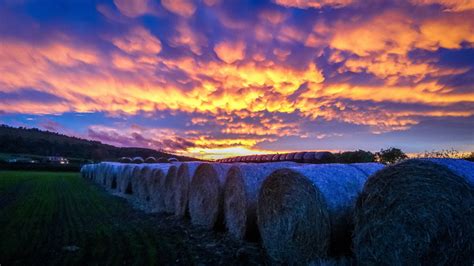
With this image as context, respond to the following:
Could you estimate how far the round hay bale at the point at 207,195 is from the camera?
947 centimetres

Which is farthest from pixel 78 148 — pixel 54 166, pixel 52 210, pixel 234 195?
pixel 234 195

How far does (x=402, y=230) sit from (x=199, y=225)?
21.7 feet

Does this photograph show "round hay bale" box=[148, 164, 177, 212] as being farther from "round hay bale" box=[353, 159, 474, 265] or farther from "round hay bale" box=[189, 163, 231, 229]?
"round hay bale" box=[353, 159, 474, 265]

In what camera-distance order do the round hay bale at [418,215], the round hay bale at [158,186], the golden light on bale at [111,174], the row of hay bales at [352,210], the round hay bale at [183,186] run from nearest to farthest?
the round hay bale at [418,215] → the row of hay bales at [352,210] → the round hay bale at [183,186] → the round hay bale at [158,186] → the golden light on bale at [111,174]

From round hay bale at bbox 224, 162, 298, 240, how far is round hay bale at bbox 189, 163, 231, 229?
1.35 feet

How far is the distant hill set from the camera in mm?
93125

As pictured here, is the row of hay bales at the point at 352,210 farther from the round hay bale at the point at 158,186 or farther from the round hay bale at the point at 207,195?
the round hay bale at the point at 158,186

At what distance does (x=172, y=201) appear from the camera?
1303 centimetres

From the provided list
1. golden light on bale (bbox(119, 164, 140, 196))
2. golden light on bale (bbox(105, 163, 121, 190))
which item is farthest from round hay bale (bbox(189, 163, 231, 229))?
golden light on bale (bbox(105, 163, 121, 190))

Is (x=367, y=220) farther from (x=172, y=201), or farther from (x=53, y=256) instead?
(x=172, y=201)

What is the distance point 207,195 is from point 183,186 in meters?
2.18

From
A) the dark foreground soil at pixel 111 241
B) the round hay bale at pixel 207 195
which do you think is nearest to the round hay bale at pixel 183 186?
the dark foreground soil at pixel 111 241

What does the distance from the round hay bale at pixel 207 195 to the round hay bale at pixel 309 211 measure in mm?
2471

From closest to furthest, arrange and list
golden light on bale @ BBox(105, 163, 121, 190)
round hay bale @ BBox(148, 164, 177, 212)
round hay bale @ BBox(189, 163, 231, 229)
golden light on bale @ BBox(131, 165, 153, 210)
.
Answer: round hay bale @ BBox(189, 163, 231, 229) < round hay bale @ BBox(148, 164, 177, 212) < golden light on bale @ BBox(131, 165, 153, 210) < golden light on bale @ BBox(105, 163, 121, 190)
